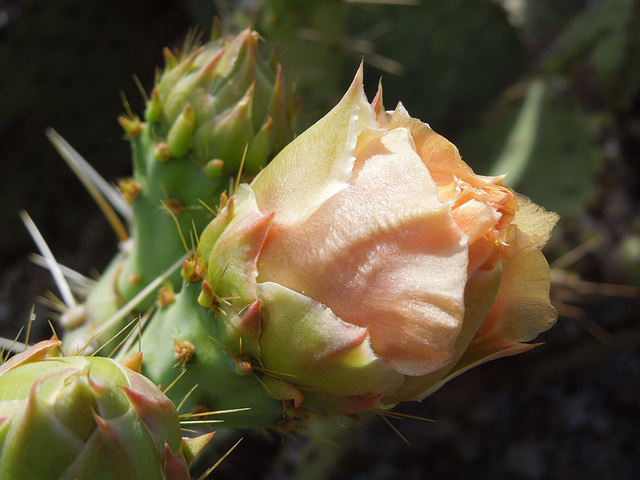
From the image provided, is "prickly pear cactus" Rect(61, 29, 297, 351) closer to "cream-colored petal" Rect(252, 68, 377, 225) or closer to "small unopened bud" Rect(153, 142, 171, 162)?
"small unopened bud" Rect(153, 142, 171, 162)

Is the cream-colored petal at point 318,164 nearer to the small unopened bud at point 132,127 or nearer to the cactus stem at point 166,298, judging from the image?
Result: the cactus stem at point 166,298

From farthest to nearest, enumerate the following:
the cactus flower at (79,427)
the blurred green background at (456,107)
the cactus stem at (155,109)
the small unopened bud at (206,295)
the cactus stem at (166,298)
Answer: the blurred green background at (456,107)
the cactus stem at (155,109)
the cactus stem at (166,298)
the small unopened bud at (206,295)
the cactus flower at (79,427)

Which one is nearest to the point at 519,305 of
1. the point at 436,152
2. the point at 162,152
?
the point at 436,152

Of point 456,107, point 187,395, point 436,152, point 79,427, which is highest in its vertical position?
point 436,152

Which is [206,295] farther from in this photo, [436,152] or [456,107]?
[456,107]

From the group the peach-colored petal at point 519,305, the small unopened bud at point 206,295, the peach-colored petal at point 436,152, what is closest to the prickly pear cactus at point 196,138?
the small unopened bud at point 206,295

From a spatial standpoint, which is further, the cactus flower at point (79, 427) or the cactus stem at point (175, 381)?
the cactus stem at point (175, 381)

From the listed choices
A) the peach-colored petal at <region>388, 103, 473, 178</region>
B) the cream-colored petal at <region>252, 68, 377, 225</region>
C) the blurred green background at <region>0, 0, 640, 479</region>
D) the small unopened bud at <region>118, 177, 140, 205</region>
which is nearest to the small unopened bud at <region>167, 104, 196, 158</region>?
the small unopened bud at <region>118, 177, 140, 205</region>
